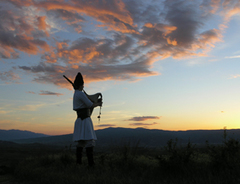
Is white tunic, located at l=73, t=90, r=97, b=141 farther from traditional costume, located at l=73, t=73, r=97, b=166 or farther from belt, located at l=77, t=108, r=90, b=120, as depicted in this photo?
belt, located at l=77, t=108, r=90, b=120

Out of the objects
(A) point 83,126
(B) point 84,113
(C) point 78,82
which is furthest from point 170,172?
(C) point 78,82

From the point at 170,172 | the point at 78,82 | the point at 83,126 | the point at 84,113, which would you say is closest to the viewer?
the point at 170,172

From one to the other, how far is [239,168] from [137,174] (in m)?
2.62

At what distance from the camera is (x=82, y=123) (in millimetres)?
7164

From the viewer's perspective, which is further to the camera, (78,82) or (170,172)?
(78,82)

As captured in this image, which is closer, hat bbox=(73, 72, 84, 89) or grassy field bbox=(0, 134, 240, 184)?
grassy field bbox=(0, 134, 240, 184)

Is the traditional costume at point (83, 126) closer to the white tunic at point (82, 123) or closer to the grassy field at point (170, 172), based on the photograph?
the white tunic at point (82, 123)

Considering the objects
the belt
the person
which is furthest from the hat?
the belt

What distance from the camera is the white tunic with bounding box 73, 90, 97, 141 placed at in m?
7.00

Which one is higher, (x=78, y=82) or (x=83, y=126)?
(x=78, y=82)

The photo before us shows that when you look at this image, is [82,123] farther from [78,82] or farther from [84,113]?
[78,82]

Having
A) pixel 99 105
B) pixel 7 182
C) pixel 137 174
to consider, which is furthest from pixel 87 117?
pixel 7 182

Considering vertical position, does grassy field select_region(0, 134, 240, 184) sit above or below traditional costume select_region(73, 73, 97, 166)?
below

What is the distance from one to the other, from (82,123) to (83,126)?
0.12 m
